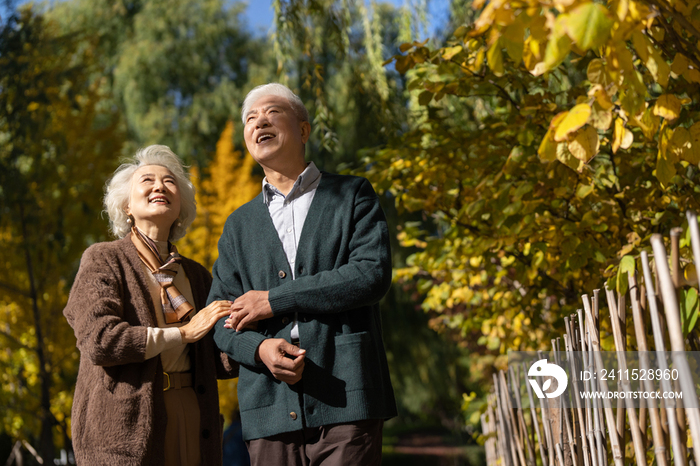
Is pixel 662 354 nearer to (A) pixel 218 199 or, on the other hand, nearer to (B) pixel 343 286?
(B) pixel 343 286

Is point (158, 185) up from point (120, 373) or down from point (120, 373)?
up

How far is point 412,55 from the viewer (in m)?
2.30

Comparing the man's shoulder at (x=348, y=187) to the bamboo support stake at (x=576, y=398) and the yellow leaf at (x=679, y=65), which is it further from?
the yellow leaf at (x=679, y=65)

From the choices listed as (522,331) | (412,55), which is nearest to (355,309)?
(412,55)

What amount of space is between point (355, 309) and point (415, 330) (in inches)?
306

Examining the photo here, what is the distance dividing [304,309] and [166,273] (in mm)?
692

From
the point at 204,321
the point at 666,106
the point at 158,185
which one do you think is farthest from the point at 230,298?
the point at 666,106

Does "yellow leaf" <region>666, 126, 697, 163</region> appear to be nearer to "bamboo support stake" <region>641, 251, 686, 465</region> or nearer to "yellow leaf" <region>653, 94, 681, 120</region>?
"yellow leaf" <region>653, 94, 681, 120</region>

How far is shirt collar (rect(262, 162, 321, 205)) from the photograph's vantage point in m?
1.84

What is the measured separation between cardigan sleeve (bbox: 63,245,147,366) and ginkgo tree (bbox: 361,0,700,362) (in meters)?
1.27

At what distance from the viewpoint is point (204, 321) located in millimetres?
1843

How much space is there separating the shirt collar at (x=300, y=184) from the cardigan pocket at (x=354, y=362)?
0.49m

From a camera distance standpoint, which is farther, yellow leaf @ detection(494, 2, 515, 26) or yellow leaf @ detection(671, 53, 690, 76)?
yellow leaf @ detection(671, 53, 690, 76)

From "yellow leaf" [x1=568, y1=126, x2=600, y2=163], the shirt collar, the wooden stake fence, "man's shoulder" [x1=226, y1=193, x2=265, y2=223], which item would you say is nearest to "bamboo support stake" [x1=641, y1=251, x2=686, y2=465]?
the wooden stake fence
